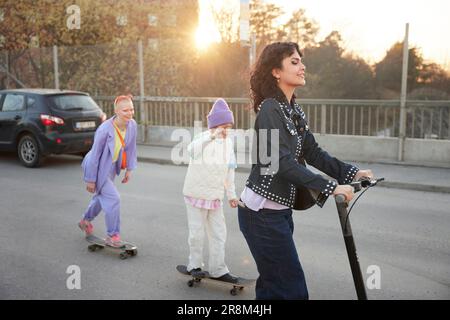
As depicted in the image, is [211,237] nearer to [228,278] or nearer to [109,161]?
[228,278]

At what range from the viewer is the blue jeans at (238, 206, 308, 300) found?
308cm

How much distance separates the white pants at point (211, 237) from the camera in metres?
4.40

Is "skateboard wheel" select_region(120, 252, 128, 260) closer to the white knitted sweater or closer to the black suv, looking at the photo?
the white knitted sweater

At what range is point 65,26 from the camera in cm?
1861

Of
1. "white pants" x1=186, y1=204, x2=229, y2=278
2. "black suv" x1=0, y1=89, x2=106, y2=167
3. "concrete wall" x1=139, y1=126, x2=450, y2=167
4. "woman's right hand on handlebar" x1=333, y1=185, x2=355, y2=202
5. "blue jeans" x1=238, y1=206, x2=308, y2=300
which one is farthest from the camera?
"black suv" x1=0, y1=89, x2=106, y2=167

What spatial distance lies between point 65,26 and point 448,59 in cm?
1342

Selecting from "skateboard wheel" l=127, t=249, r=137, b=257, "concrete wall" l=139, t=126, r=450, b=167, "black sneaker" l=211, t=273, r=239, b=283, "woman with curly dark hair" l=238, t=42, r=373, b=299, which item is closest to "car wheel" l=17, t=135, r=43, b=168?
"concrete wall" l=139, t=126, r=450, b=167

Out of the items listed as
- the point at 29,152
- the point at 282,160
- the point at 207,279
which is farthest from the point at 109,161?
the point at 29,152

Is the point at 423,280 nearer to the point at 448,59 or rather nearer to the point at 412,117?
the point at 412,117

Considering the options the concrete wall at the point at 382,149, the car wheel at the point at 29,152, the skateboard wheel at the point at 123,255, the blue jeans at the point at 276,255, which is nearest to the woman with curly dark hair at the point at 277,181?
the blue jeans at the point at 276,255

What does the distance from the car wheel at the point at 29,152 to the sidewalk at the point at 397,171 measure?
2320 millimetres

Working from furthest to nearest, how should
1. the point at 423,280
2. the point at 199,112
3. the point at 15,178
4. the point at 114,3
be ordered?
the point at 114,3, the point at 199,112, the point at 15,178, the point at 423,280

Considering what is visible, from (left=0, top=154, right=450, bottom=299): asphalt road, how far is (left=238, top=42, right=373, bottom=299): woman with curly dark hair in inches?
49.4
